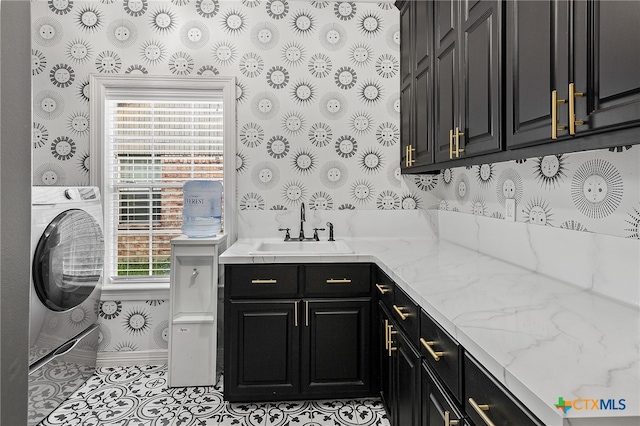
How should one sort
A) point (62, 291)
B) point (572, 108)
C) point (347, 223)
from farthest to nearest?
point (347, 223) → point (62, 291) → point (572, 108)

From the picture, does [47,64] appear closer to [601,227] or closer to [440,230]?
[440,230]

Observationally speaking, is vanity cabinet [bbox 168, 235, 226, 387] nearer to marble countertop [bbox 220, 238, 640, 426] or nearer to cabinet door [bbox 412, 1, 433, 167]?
marble countertop [bbox 220, 238, 640, 426]

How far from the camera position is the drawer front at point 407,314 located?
1.51m

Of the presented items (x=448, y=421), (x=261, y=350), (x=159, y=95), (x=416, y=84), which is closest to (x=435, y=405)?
(x=448, y=421)

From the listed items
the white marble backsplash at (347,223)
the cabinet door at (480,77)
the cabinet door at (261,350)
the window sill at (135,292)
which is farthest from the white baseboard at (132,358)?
the cabinet door at (480,77)

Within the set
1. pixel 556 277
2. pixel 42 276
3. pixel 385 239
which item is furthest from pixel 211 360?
pixel 556 277

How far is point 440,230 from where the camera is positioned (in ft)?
9.65

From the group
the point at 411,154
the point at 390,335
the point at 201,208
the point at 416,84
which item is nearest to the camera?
the point at 390,335

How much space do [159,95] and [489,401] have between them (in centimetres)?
283

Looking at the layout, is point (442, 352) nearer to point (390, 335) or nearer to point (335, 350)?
point (390, 335)

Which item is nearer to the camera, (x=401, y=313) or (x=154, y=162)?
(x=401, y=313)

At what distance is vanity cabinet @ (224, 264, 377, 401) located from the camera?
2.25 meters

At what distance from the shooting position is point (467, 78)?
5.76ft

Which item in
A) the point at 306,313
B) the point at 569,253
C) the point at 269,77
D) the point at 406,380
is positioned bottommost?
the point at 406,380
